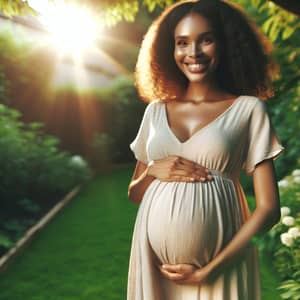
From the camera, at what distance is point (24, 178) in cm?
852

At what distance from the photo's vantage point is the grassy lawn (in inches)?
225

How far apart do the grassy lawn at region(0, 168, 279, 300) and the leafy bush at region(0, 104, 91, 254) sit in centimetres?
39

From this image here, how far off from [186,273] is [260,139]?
1.93ft

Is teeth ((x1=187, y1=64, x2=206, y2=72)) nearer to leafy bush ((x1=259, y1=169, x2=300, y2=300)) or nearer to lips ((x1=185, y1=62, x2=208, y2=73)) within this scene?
lips ((x1=185, y1=62, x2=208, y2=73))

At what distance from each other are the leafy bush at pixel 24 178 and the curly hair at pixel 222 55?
4.64m

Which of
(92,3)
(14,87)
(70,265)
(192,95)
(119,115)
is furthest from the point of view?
(119,115)

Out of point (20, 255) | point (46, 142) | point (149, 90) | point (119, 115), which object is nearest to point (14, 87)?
point (46, 142)

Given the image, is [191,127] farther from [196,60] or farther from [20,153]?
[20,153]

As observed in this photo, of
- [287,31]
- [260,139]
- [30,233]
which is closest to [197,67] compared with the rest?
[260,139]

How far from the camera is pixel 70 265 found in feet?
21.6

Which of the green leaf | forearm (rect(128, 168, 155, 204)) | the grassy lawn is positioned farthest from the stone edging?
forearm (rect(128, 168, 155, 204))

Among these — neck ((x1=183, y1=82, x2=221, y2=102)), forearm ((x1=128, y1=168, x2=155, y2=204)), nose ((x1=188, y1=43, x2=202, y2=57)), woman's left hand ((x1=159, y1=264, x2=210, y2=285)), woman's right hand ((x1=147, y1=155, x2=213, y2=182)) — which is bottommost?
woman's left hand ((x1=159, y1=264, x2=210, y2=285))

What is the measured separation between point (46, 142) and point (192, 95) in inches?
313

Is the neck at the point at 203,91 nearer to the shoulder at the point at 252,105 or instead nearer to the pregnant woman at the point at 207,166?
the pregnant woman at the point at 207,166
